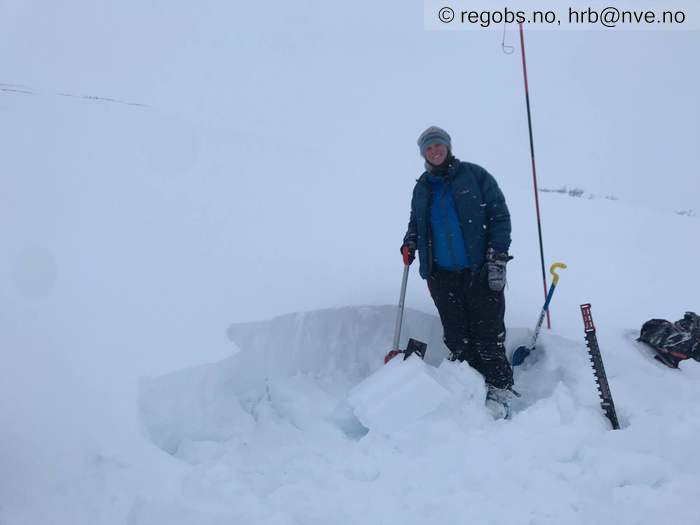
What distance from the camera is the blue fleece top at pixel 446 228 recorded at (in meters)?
3.71

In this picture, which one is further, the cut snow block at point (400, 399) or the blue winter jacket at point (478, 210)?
the blue winter jacket at point (478, 210)

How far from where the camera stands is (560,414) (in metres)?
3.45

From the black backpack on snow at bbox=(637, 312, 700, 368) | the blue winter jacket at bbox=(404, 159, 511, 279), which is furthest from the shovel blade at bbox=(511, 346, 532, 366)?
the blue winter jacket at bbox=(404, 159, 511, 279)

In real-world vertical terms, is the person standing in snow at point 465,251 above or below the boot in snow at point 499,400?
above

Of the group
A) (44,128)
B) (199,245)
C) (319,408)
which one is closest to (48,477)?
(319,408)

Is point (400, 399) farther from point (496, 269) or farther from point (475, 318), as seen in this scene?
point (496, 269)

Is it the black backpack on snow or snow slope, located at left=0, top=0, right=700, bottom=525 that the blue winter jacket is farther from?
the black backpack on snow

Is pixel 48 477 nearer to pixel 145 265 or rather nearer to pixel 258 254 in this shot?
pixel 145 265

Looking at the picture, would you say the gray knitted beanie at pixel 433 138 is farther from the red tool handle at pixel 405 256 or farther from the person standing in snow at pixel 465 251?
the red tool handle at pixel 405 256

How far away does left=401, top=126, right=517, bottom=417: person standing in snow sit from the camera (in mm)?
3625

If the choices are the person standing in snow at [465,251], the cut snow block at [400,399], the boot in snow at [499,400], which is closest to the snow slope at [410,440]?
the cut snow block at [400,399]

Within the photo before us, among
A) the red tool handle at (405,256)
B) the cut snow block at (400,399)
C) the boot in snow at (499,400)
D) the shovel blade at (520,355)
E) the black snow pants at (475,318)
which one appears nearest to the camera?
the cut snow block at (400,399)

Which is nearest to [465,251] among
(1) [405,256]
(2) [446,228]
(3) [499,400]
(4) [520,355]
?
(2) [446,228]

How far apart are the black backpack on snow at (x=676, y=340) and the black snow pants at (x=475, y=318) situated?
1267 mm
